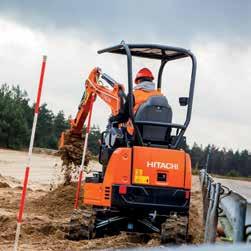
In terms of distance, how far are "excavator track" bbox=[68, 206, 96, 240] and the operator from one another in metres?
1.51

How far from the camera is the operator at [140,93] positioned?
10492mm

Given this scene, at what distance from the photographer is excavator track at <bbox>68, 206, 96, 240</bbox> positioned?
32.9 ft

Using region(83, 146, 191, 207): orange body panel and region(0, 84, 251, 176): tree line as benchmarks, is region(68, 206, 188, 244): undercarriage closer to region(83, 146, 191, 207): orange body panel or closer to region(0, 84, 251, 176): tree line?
region(83, 146, 191, 207): orange body panel

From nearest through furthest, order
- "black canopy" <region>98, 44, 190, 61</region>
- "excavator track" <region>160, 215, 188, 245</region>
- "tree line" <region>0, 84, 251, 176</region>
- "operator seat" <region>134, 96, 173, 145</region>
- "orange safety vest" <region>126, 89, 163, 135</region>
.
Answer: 1. "excavator track" <region>160, 215, 188, 245</region>
2. "operator seat" <region>134, 96, 173, 145</region>
3. "orange safety vest" <region>126, 89, 163, 135</region>
4. "black canopy" <region>98, 44, 190, 61</region>
5. "tree line" <region>0, 84, 251, 176</region>

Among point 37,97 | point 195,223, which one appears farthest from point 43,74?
point 195,223

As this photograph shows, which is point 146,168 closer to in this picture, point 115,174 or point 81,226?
point 115,174

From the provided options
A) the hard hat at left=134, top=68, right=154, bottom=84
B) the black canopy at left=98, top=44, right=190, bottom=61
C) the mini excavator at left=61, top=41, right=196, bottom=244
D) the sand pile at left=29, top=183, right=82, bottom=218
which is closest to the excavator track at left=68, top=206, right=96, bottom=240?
A: the mini excavator at left=61, top=41, right=196, bottom=244

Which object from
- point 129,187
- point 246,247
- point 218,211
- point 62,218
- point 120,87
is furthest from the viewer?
point 62,218

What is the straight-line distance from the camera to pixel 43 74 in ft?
27.8

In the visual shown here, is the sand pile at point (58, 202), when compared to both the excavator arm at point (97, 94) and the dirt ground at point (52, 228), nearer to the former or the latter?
the dirt ground at point (52, 228)

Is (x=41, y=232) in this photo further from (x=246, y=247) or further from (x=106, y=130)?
(x=246, y=247)

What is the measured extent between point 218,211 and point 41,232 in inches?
139

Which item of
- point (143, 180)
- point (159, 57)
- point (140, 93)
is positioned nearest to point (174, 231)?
point (143, 180)

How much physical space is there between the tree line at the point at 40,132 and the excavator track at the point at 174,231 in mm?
61739
